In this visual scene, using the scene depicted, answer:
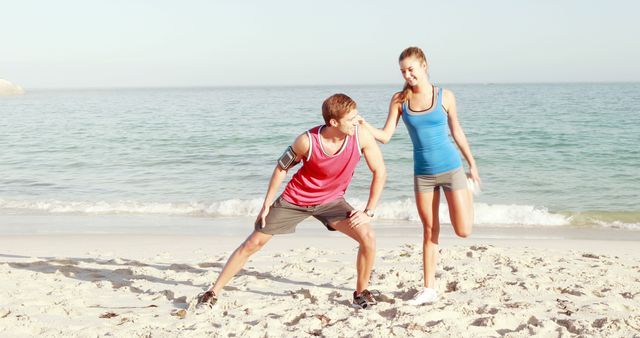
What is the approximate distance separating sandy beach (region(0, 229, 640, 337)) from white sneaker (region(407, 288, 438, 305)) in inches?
3.8

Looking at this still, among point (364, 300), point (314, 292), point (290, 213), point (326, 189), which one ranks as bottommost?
point (314, 292)

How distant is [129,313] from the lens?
4984mm

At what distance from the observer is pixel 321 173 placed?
4.68m

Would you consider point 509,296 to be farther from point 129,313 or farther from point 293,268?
point 129,313

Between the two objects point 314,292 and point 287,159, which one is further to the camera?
point 314,292

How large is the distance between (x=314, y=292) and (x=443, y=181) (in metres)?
1.55

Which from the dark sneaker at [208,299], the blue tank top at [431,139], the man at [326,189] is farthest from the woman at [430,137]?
the dark sneaker at [208,299]

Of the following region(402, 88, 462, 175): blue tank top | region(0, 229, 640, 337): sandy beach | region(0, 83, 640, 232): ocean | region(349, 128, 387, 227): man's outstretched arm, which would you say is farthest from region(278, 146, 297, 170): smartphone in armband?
region(0, 83, 640, 232): ocean

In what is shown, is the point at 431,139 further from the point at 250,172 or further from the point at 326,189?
the point at 250,172

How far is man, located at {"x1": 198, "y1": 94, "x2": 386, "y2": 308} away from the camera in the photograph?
14.8ft

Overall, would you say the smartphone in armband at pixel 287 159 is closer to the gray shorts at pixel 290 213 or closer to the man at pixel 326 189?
the man at pixel 326 189

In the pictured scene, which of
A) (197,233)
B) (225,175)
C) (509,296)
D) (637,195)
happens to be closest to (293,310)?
(509,296)

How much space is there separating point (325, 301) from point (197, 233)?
4941 mm

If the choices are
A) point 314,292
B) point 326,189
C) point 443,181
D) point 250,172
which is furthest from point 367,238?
point 250,172
